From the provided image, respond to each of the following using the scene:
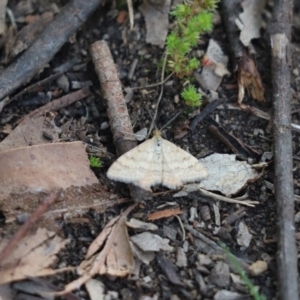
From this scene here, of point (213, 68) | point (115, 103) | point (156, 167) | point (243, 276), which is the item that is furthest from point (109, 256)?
point (213, 68)

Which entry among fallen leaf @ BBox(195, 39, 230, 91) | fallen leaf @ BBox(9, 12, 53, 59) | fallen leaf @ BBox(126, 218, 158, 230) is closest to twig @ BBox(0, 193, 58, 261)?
fallen leaf @ BBox(126, 218, 158, 230)

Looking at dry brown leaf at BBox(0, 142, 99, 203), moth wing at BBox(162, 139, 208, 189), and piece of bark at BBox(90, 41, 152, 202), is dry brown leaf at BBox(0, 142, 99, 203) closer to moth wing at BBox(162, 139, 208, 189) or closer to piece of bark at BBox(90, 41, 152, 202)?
piece of bark at BBox(90, 41, 152, 202)

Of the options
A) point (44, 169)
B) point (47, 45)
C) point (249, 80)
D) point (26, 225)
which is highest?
point (47, 45)

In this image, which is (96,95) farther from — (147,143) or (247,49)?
(247,49)

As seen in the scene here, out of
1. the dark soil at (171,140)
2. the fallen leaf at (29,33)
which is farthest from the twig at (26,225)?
the fallen leaf at (29,33)

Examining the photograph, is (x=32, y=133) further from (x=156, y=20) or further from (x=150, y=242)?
(x=156, y=20)

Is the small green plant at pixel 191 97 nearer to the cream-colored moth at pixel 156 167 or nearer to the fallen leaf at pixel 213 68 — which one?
the fallen leaf at pixel 213 68
